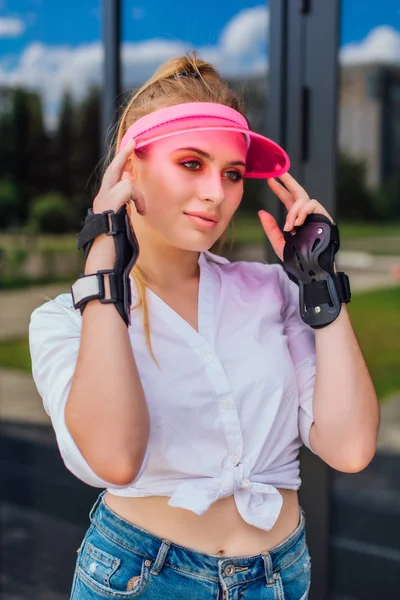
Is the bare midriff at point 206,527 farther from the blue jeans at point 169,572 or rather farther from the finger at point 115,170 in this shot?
the finger at point 115,170

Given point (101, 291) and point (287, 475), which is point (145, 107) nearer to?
point (101, 291)

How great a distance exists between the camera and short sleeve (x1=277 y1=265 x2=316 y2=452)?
1.29m

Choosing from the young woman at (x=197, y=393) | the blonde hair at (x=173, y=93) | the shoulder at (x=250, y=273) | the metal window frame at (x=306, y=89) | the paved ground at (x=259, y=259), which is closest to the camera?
the young woman at (x=197, y=393)

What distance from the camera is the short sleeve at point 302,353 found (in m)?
1.29

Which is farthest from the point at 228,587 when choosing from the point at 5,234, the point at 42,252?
the point at 5,234

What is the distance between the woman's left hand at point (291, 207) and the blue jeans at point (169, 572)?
0.52 meters

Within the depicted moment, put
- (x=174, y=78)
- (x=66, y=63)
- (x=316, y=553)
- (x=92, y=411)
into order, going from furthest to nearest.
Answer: (x=66, y=63), (x=316, y=553), (x=174, y=78), (x=92, y=411)

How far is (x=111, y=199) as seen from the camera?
3.69 feet

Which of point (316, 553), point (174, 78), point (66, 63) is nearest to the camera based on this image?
point (174, 78)

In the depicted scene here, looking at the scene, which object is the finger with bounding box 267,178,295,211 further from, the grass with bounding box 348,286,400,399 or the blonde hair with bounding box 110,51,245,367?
the grass with bounding box 348,286,400,399

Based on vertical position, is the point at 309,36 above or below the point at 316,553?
above

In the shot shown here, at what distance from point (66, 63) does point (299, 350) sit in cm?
273

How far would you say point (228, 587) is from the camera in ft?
3.92


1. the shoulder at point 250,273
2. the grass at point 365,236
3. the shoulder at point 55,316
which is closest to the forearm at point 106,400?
the shoulder at point 55,316
